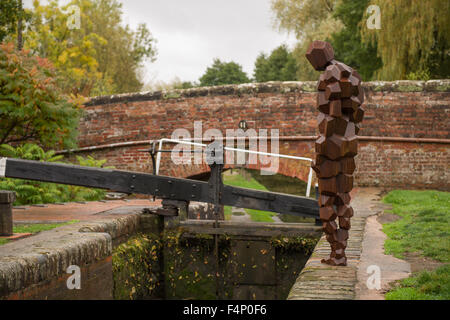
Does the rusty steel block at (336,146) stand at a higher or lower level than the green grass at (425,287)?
higher

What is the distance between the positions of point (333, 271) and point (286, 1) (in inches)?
981

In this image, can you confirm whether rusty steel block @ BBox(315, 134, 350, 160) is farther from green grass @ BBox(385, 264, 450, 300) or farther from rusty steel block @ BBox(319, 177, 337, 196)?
green grass @ BBox(385, 264, 450, 300)

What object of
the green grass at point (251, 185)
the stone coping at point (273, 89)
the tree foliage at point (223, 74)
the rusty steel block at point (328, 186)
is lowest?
the green grass at point (251, 185)

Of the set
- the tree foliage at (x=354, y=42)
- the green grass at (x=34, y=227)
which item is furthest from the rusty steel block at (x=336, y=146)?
the tree foliage at (x=354, y=42)

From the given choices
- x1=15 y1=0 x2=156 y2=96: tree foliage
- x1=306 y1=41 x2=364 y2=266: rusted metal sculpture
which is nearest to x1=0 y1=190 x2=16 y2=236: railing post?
x1=306 y1=41 x2=364 y2=266: rusted metal sculpture

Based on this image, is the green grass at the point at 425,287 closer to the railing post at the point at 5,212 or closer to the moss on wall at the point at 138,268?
the moss on wall at the point at 138,268

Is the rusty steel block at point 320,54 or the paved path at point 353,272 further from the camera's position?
the rusty steel block at point 320,54

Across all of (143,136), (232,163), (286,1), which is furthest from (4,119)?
(286,1)

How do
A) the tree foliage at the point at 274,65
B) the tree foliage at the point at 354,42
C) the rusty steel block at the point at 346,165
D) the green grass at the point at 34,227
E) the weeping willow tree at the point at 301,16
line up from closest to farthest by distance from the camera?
the rusty steel block at the point at 346,165
the green grass at the point at 34,227
the tree foliage at the point at 354,42
the weeping willow tree at the point at 301,16
the tree foliage at the point at 274,65

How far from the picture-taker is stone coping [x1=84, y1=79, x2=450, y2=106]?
453 inches

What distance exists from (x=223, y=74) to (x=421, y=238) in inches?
1881

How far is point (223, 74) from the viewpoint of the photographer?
52219 millimetres

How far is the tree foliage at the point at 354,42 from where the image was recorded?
19828 mm

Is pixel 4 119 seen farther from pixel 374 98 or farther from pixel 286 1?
A: pixel 286 1
